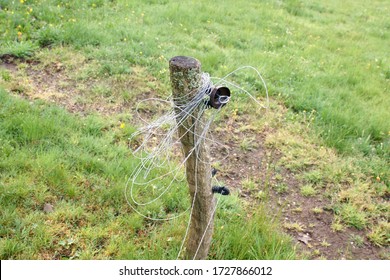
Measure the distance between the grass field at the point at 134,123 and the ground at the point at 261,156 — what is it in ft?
0.09

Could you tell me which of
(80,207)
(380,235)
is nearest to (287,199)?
(380,235)

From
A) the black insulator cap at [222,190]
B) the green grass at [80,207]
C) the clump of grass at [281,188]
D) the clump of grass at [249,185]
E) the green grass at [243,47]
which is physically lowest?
the clump of grass at [281,188]

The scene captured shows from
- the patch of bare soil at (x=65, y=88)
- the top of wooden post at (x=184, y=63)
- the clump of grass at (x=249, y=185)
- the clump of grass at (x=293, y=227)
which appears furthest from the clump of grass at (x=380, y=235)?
the patch of bare soil at (x=65, y=88)

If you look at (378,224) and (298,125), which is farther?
(298,125)

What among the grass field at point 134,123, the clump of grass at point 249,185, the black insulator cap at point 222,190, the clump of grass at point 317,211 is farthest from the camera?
the clump of grass at point 249,185

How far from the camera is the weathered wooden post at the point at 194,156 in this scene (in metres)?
2.54

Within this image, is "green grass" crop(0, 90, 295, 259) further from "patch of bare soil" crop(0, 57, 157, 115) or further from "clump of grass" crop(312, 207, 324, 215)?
"clump of grass" crop(312, 207, 324, 215)

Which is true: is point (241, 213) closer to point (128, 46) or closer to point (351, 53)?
point (128, 46)

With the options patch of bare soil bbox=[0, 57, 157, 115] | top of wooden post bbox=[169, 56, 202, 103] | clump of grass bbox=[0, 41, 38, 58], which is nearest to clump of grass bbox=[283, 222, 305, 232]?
top of wooden post bbox=[169, 56, 202, 103]

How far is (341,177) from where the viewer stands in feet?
16.6

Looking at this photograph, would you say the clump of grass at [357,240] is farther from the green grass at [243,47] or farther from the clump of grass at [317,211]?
the green grass at [243,47]

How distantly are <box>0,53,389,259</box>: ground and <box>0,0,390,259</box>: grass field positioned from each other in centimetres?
3

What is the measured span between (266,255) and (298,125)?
9.55 ft

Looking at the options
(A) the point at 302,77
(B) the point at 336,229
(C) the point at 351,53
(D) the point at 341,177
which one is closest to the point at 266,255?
(B) the point at 336,229
